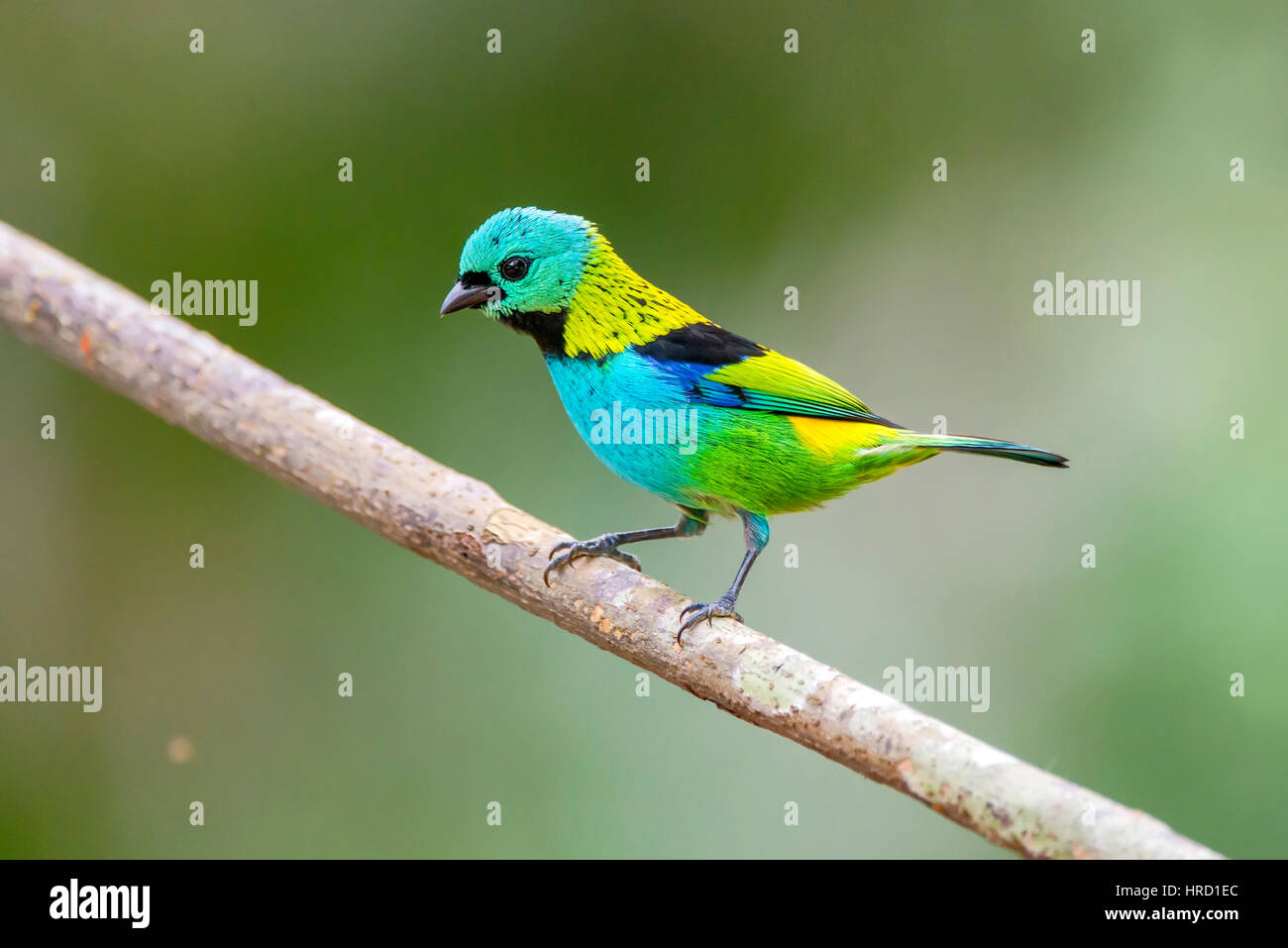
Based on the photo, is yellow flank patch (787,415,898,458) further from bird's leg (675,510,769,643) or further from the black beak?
the black beak

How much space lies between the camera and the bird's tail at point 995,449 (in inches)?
119

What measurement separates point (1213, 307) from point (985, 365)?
1.00 m

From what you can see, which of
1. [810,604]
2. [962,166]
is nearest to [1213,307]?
[962,166]

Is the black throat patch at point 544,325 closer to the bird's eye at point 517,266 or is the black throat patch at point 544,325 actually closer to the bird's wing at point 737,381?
the bird's eye at point 517,266

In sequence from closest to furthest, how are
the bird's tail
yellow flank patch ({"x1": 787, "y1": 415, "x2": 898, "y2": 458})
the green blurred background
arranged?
the bird's tail
yellow flank patch ({"x1": 787, "y1": 415, "x2": 898, "y2": 458})
the green blurred background

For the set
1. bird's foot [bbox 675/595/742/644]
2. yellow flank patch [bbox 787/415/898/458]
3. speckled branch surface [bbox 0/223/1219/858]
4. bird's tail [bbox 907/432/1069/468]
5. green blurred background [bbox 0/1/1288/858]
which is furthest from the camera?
green blurred background [bbox 0/1/1288/858]

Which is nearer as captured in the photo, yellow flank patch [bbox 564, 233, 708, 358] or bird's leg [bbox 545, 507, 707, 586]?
bird's leg [bbox 545, 507, 707, 586]

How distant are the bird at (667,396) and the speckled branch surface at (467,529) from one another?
0.36 m

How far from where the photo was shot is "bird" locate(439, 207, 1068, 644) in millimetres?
3293

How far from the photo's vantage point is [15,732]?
471 cm

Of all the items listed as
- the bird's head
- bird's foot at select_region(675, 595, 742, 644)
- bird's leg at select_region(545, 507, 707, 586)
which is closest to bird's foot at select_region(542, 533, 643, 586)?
bird's leg at select_region(545, 507, 707, 586)

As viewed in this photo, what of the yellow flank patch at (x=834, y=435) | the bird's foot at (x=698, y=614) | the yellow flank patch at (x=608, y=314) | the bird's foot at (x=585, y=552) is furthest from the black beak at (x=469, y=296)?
the bird's foot at (x=698, y=614)

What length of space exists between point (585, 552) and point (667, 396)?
1.87ft

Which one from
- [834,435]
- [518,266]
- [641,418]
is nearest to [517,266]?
[518,266]
